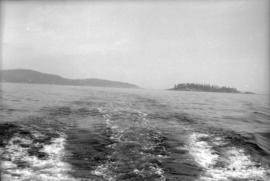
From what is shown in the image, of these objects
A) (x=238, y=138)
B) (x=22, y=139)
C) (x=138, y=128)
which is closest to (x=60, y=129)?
(x=22, y=139)

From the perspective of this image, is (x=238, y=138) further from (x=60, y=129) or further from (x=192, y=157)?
(x=60, y=129)

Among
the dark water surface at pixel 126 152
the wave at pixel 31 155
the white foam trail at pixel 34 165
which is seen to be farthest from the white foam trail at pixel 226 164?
the wave at pixel 31 155

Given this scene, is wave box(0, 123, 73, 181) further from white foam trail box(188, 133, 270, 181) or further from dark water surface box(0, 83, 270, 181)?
white foam trail box(188, 133, 270, 181)

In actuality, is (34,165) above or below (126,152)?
above

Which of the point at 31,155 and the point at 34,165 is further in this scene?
the point at 31,155

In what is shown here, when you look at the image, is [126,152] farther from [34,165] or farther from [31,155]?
[31,155]

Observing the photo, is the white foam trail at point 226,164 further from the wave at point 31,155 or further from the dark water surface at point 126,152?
the wave at point 31,155

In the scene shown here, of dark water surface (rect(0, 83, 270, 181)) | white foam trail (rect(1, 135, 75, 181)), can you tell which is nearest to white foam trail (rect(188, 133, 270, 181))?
dark water surface (rect(0, 83, 270, 181))

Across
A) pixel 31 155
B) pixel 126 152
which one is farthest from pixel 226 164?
pixel 31 155
